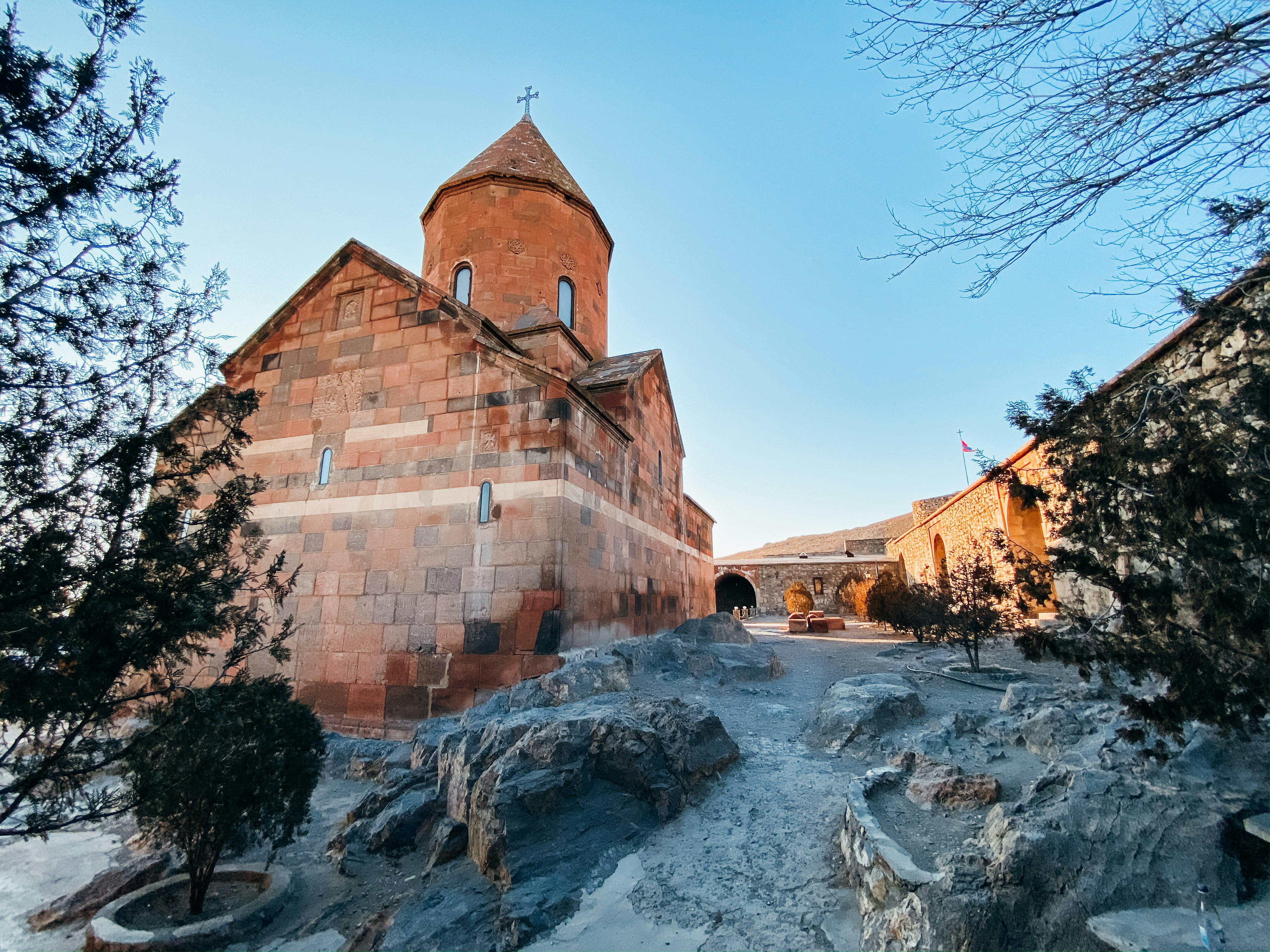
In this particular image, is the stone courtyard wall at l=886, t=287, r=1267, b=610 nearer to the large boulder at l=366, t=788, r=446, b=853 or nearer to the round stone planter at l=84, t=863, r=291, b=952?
the large boulder at l=366, t=788, r=446, b=853

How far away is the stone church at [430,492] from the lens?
222 inches

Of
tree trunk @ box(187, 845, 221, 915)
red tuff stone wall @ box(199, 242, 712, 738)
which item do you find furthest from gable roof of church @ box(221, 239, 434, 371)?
tree trunk @ box(187, 845, 221, 915)

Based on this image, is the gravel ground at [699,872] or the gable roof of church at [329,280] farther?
the gable roof of church at [329,280]

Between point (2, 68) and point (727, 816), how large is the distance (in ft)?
16.9

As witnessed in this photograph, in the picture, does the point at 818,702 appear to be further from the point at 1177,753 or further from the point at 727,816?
the point at 1177,753

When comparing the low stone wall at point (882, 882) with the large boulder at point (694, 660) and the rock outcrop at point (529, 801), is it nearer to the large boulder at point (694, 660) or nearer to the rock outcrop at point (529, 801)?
the rock outcrop at point (529, 801)

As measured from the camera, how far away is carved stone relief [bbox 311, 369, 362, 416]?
670cm

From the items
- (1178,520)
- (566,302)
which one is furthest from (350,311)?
(1178,520)

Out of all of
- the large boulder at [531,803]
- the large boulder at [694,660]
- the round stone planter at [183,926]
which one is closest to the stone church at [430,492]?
the large boulder at [694,660]

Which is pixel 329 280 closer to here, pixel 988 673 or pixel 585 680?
pixel 585 680

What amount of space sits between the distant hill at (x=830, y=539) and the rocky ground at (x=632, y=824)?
4041 centimetres

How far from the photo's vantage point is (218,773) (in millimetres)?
3109

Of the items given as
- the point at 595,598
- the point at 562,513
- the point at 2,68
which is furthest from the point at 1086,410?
the point at 2,68

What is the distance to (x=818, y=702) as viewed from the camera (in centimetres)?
605
